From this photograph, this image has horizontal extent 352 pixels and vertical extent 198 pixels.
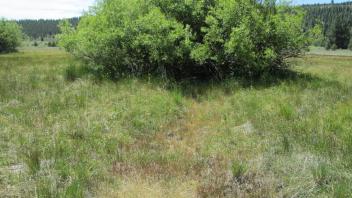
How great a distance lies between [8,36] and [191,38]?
173ft

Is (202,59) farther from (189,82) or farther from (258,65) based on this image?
(258,65)

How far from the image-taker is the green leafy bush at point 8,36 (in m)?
57.9

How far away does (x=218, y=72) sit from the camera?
14.2 metres

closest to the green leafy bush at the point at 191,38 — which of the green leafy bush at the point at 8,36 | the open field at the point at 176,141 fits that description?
the open field at the point at 176,141

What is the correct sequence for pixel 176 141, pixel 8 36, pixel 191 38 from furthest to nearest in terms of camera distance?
pixel 8 36 < pixel 191 38 < pixel 176 141

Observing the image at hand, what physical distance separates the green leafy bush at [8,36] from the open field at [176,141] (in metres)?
51.1

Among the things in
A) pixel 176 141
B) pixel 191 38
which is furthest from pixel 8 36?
pixel 176 141

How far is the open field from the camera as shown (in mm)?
4965

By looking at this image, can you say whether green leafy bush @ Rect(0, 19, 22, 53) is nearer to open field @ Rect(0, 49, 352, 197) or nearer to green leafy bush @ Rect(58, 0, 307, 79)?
green leafy bush @ Rect(58, 0, 307, 79)

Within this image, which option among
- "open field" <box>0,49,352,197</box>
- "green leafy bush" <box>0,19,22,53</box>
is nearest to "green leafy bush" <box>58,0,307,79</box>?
"open field" <box>0,49,352,197</box>

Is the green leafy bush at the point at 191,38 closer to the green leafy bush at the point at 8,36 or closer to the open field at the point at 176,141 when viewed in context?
the open field at the point at 176,141

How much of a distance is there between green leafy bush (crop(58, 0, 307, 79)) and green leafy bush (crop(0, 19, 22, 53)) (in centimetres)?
4880

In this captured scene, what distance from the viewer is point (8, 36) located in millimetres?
58500

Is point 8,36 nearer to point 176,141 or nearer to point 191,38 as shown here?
point 191,38
